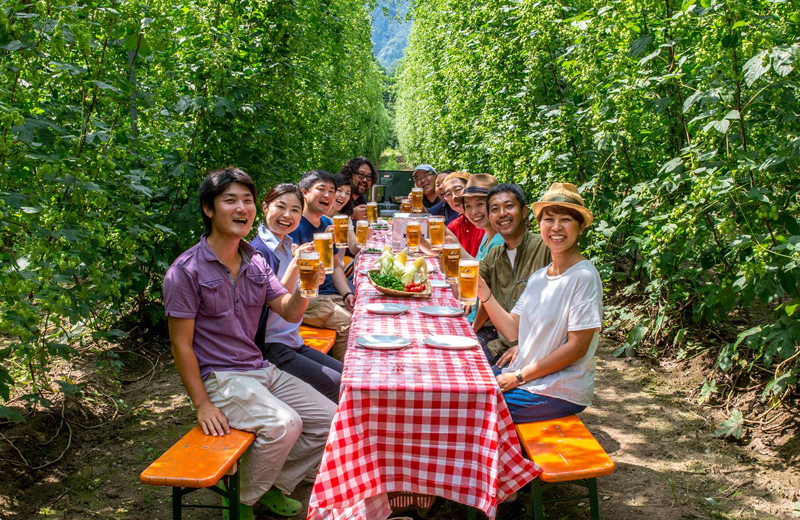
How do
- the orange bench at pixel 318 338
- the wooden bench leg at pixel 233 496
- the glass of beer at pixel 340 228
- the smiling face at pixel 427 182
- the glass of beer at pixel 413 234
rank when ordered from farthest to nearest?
the smiling face at pixel 427 182 → the glass of beer at pixel 340 228 → the glass of beer at pixel 413 234 → the orange bench at pixel 318 338 → the wooden bench leg at pixel 233 496

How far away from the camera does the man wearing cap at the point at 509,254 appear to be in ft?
12.9

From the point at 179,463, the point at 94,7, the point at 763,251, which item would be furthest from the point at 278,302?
the point at 763,251

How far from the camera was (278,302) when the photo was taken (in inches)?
134

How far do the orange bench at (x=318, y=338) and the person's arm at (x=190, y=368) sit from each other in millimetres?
1271

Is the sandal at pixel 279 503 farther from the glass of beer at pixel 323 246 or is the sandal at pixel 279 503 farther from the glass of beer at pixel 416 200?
the glass of beer at pixel 416 200

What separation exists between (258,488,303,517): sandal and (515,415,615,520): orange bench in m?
1.21

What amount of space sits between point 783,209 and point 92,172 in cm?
378

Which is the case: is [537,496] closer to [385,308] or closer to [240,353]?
[385,308]

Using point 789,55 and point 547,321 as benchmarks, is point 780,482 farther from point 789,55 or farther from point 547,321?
point 789,55

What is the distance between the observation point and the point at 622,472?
12.2ft

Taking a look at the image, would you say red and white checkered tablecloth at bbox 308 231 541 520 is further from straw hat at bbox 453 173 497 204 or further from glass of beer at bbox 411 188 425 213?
glass of beer at bbox 411 188 425 213

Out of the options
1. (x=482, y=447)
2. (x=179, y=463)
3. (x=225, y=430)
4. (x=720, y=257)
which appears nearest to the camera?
(x=482, y=447)

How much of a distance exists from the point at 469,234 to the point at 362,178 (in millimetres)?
2394

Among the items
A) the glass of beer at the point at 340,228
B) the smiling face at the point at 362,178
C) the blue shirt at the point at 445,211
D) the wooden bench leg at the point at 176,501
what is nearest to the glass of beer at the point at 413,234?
the glass of beer at the point at 340,228
